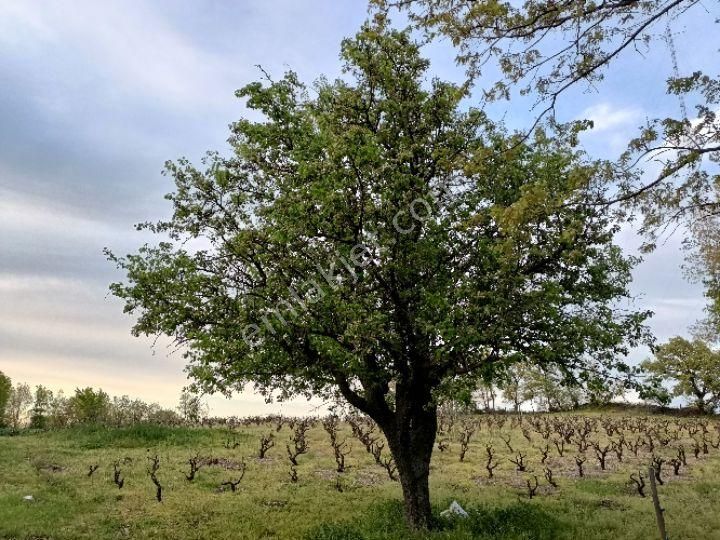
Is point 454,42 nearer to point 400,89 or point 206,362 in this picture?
point 400,89

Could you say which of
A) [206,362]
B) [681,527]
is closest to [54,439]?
[206,362]

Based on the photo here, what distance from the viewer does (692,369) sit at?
62844 mm

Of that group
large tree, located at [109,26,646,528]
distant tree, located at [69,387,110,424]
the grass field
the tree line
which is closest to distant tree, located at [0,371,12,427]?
the tree line

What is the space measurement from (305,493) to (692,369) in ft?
195

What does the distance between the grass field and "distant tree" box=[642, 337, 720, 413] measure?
105 ft

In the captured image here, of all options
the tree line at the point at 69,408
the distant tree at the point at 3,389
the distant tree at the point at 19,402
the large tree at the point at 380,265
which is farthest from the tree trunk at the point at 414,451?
the distant tree at the point at 19,402

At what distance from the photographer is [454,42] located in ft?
29.3

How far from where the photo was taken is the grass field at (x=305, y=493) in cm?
1587

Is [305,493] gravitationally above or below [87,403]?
below

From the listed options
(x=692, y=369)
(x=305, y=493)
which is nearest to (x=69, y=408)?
(x=305, y=493)

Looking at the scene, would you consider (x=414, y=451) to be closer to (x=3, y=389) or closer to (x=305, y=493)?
(x=305, y=493)

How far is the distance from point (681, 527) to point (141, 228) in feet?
62.4

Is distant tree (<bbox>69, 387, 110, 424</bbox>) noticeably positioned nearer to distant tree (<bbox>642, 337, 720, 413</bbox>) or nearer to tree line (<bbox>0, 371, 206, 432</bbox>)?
tree line (<bbox>0, 371, 206, 432</bbox>)

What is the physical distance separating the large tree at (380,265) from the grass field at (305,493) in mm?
3553
